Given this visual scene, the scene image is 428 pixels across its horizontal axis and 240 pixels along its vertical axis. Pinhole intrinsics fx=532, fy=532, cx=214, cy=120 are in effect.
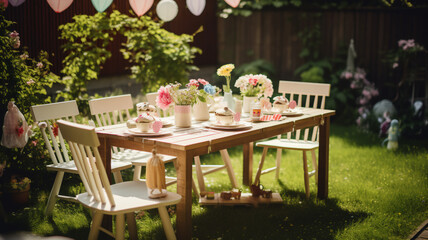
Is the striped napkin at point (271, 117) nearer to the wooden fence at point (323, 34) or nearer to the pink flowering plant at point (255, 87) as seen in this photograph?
the pink flowering plant at point (255, 87)

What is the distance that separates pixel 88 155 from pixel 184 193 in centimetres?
67

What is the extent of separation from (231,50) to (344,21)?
2086 millimetres

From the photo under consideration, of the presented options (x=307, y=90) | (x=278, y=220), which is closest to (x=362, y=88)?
(x=307, y=90)

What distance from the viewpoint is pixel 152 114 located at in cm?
390

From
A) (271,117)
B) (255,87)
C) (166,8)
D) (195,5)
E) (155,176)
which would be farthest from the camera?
(166,8)

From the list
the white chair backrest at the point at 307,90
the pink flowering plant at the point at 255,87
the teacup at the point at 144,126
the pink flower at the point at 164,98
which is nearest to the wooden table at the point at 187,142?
the teacup at the point at 144,126

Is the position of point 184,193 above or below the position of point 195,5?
below

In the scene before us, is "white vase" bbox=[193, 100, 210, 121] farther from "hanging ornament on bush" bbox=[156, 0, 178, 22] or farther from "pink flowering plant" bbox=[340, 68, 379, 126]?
"pink flowering plant" bbox=[340, 68, 379, 126]

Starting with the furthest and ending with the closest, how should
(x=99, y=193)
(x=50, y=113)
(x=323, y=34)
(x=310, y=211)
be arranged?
(x=323, y=34) < (x=310, y=211) < (x=50, y=113) < (x=99, y=193)

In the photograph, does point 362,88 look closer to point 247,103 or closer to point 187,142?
point 247,103

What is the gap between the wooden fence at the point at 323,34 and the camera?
850 cm

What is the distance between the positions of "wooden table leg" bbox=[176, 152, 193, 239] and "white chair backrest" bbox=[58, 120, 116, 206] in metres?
0.45

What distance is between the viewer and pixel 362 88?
8391 mm

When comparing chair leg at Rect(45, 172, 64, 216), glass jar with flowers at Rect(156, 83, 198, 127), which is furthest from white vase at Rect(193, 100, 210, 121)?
chair leg at Rect(45, 172, 64, 216)
